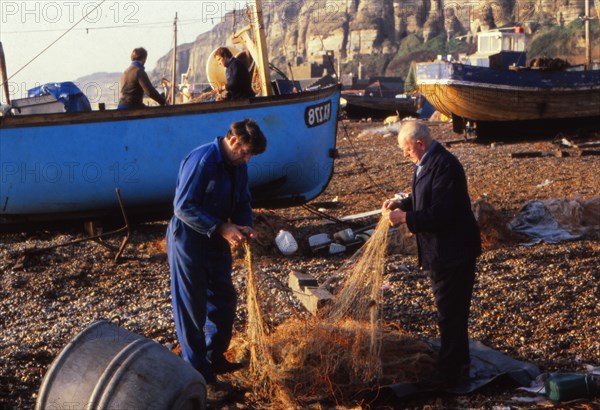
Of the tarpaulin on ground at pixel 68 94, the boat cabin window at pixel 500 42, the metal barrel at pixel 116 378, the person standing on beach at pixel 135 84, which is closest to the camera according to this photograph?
the metal barrel at pixel 116 378

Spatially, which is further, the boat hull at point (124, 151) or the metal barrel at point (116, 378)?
the boat hull at point (124, 151)

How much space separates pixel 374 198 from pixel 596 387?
876 cm

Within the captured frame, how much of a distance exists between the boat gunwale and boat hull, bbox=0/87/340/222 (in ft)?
0.04

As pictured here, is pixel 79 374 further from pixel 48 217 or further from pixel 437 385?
pixel 48 217

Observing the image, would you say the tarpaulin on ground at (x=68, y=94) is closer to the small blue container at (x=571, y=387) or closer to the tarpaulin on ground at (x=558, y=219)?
the tarpaulin on ground at (x=558, y=219)

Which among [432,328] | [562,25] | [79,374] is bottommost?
[432,328]

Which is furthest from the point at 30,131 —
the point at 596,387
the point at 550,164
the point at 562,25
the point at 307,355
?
the point at 562,25

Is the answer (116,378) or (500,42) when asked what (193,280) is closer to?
(116,378)

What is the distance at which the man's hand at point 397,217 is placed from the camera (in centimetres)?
481

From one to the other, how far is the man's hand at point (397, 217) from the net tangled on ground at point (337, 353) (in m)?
0.43

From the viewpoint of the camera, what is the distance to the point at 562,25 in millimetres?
105000

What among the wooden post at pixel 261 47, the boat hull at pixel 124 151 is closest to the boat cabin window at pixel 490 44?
the wooden post at pixel 261 47

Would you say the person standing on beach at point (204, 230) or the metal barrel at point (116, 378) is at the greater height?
the person standing on beach at point (204, 230)

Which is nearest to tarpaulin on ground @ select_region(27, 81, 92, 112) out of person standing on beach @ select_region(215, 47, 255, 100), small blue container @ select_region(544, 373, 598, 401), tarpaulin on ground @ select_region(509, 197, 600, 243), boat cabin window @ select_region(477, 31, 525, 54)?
person standing on beach @ select_region(215, 47, 255, 100)
